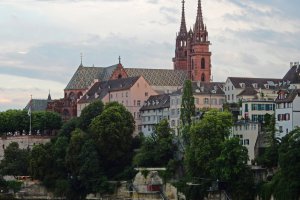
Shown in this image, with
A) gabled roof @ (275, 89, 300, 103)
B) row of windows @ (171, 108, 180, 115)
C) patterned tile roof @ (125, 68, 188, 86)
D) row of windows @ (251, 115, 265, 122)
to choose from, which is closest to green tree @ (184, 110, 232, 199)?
row of windows @ (251, 115, 265, 122)

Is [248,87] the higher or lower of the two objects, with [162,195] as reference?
higher

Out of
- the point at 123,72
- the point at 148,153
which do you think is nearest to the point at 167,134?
→ the point at 148,153

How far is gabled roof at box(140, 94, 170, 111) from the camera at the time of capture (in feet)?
520

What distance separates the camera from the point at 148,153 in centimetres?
13825

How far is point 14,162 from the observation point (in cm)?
16125

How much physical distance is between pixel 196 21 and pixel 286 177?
93.2 m

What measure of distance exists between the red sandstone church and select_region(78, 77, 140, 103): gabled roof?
3504 mm

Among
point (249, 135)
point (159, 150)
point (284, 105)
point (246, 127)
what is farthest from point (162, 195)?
point (284, 105)

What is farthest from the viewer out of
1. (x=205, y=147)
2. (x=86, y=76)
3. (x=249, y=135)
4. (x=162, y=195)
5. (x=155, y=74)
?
(x=86, y=76)

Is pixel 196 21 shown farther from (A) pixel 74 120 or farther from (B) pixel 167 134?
(B) pixel 167 134

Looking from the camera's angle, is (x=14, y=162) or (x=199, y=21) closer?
(x=14, y=162)

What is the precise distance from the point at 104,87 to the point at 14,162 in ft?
92.4

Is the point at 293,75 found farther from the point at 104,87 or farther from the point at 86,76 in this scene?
the point at 86,76

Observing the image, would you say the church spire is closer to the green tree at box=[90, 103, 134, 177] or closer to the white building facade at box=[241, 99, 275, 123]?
the green tree at box=[90, 103, 134, 177]
